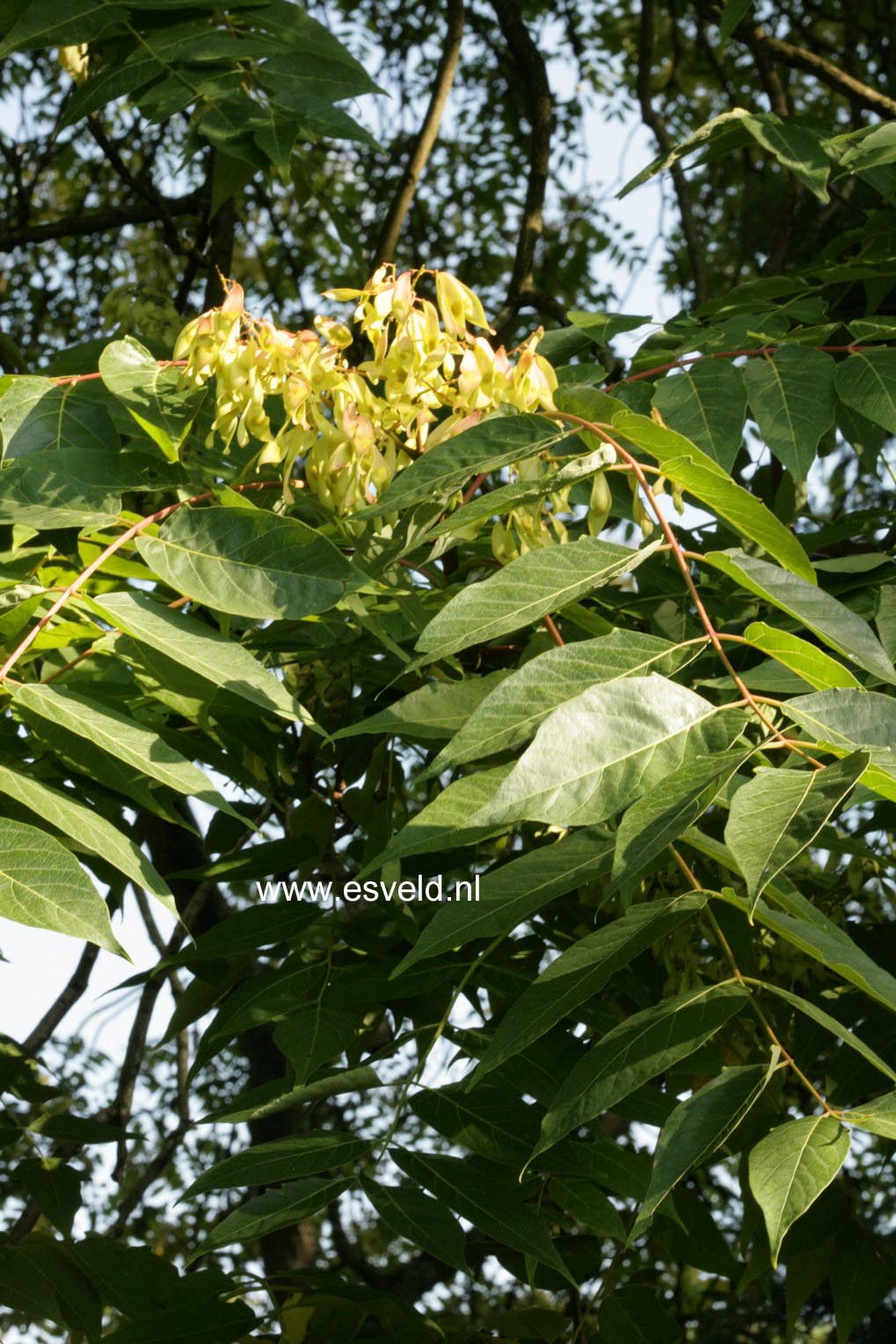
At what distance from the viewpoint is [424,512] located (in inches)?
45.8

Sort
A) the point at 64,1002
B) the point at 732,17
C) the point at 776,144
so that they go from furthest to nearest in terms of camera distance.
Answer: the point at 64,1002 < the point at 732,17 < the point at 776,144

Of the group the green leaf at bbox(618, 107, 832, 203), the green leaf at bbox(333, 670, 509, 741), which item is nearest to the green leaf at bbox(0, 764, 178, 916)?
the green leaf at bbox(333, 670, 509, 741)

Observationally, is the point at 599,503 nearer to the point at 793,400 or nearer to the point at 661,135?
the point at 793,400

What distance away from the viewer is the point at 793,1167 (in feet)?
3.03

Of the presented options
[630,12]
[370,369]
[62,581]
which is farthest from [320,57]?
[630,12]

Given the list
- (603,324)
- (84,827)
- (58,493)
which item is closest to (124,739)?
(84,827)

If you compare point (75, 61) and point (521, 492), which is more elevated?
point (75, 61)

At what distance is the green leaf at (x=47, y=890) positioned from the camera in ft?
2.79

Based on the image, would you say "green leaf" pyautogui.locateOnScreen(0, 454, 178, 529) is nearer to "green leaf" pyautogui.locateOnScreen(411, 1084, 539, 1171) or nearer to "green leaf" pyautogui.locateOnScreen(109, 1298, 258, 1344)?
"green leaf" pyautogui.locateOnScreen(411, 1084, 539, 1171)

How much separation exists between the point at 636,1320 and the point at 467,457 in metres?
1.09

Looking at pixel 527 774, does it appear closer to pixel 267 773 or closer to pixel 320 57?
pixel 267 773

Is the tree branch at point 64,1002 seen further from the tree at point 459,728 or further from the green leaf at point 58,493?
the green leaf at point 58,493

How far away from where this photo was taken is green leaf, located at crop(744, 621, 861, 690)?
973 mm

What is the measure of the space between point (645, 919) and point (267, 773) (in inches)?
Answer: 33.4
